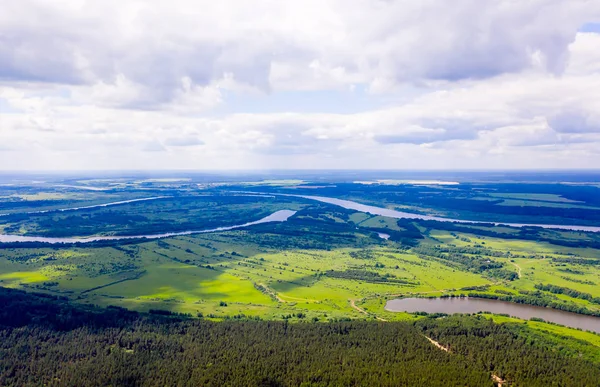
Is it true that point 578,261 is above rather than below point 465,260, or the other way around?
above

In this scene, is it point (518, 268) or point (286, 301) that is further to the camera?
point (518, 268)

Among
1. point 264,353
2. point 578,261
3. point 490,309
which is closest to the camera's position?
point 264,353

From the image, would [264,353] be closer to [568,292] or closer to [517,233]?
[568,292]

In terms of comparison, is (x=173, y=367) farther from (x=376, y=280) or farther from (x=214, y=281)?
(x=376, y=280)

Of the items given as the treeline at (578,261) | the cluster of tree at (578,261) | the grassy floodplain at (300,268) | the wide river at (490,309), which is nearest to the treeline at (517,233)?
the grassy floodplain at (300,268)

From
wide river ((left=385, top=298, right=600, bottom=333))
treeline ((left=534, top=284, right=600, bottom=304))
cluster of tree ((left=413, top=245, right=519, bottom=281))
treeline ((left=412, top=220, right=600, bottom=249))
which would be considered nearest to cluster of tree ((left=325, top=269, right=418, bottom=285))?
wide river ((left=385, top=298, right=600, bottom=333))

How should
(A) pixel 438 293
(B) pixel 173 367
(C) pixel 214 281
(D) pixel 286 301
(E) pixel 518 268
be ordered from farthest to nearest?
(E) pixel 518 268 → (C) pixel 214 281 → (A) pixel 438 293 → (D) pixel 286 301 → (B) pixel 173 367

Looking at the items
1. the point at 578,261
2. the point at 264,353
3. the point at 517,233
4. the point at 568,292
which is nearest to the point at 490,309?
the point at 568,292

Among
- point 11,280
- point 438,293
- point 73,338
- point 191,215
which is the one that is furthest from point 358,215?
point 73,338

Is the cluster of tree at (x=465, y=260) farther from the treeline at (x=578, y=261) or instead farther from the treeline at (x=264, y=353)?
the treeline at (x=264, y=353)
